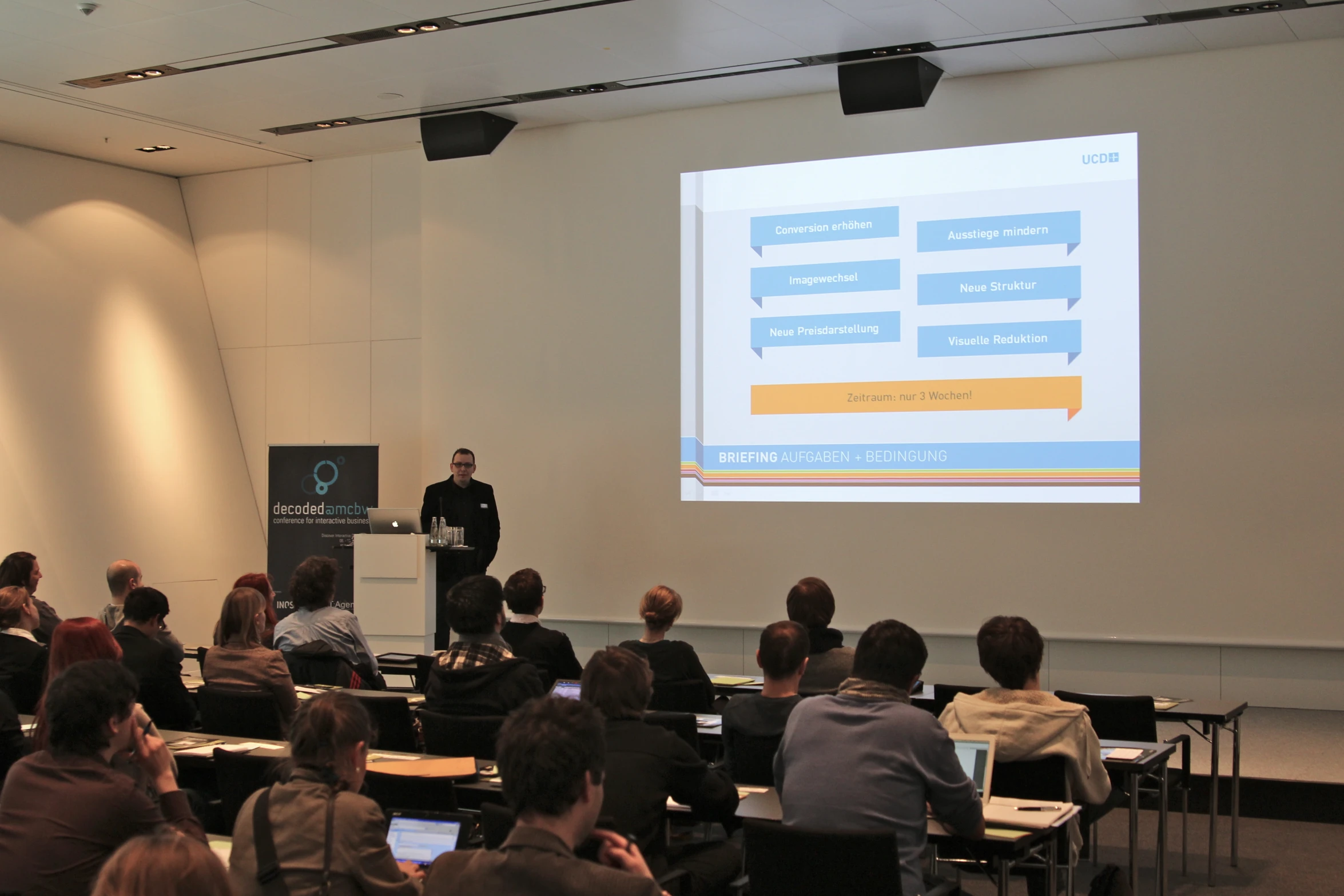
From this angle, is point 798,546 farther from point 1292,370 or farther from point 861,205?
point 1292,370

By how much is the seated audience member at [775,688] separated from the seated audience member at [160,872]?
2277mm

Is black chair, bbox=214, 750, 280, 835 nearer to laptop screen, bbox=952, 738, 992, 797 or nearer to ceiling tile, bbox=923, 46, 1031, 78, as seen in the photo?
laptop screen, bbox=952, 738, 992, 797

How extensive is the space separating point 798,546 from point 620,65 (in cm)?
325

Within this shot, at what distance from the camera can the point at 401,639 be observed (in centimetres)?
840

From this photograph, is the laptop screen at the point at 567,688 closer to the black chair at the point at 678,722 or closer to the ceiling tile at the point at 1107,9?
the black chair at the point at 678,722

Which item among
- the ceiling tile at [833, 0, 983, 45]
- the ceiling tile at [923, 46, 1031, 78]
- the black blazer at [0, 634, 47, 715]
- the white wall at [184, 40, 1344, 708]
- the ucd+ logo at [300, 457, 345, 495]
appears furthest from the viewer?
the ucd+ logo at [300, 457, 345, 495]

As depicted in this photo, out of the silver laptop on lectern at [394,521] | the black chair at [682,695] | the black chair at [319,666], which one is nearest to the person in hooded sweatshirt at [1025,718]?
the black chair at [682,695]

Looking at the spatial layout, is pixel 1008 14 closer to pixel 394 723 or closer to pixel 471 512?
pixel 471 512

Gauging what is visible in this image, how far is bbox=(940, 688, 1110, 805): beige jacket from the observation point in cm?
340

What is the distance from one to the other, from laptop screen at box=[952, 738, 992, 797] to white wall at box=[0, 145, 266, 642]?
26.5 feet

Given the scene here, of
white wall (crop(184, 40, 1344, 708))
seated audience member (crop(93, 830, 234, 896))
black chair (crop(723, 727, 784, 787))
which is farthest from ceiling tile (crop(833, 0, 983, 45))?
seated audience member (crop(93, 830, 234, 896))

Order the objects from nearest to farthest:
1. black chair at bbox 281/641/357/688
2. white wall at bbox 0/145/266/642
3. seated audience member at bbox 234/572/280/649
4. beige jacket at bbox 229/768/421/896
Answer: beige jacket at bbox 229/768/421/896
black chair at bbox 281/641/357/688
seated audience member at bbox 234/572/280/649
white wall at bbox 0/145/266/642

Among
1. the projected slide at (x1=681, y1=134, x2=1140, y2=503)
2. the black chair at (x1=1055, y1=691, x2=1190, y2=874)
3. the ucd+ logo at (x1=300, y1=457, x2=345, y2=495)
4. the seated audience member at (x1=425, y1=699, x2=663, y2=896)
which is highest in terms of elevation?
the projected slide at (x1=681, y1=134, x2=1140, y2=503)

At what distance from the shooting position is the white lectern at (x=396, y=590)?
8.31 meters
